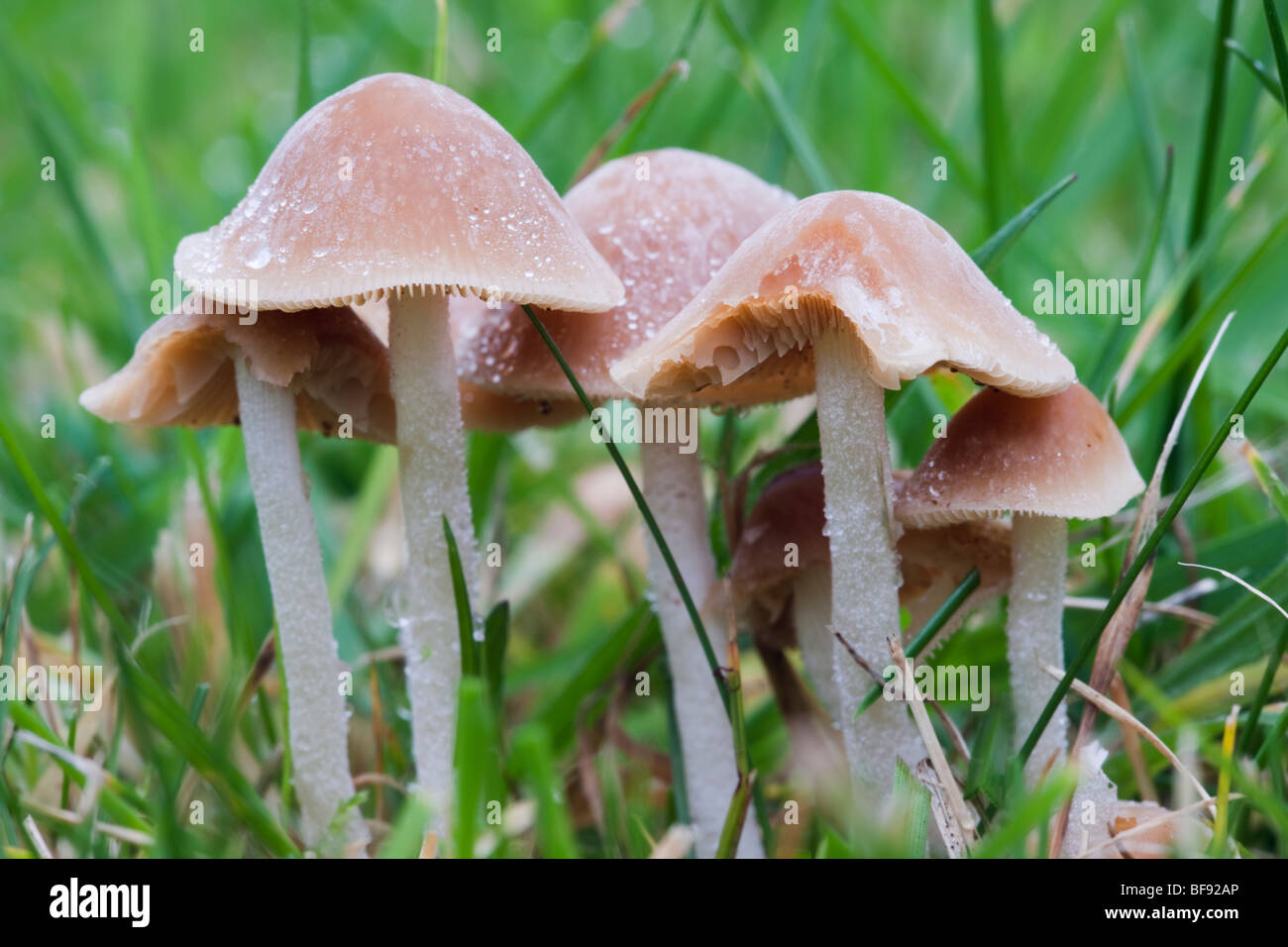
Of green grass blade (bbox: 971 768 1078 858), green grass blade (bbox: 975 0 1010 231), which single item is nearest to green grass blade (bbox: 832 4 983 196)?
green grass blade (bbox: 975 0 1010 231)

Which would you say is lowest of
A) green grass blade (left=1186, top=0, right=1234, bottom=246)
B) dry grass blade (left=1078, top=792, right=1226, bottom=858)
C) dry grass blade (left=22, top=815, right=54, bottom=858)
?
dry grass blade (left=1078, top=792, right=1226, bottom=858)

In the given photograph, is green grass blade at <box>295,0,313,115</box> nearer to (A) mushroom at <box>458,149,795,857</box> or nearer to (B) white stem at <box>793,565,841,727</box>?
(A) mushroom at <box>458,149,795,857</box>

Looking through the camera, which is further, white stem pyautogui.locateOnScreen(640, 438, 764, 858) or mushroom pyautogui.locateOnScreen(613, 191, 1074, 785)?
white stem pyautogui.locateOnScreen(640, 438, 764, 858)

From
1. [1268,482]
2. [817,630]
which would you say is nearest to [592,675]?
[817,630]

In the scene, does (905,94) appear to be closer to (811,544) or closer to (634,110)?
(634,110)
